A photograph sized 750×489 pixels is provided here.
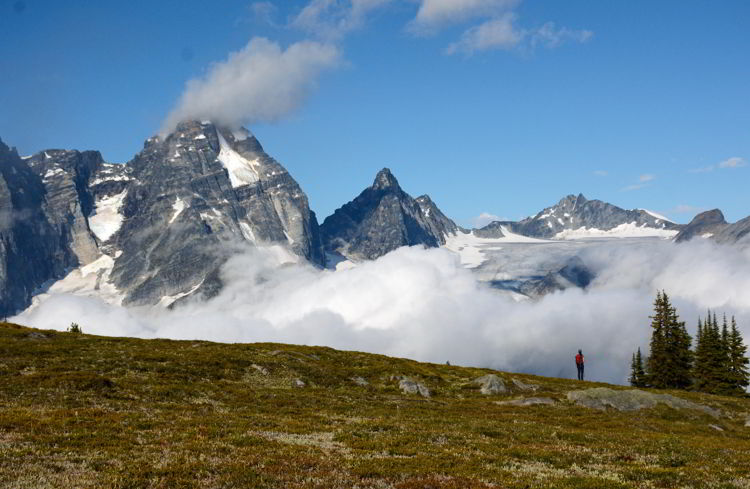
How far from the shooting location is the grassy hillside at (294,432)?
19109 mm

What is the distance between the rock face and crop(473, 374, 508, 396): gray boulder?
8.27 m

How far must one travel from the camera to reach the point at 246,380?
5425cm

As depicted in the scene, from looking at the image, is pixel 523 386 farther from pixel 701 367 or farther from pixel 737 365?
pixel 737 365

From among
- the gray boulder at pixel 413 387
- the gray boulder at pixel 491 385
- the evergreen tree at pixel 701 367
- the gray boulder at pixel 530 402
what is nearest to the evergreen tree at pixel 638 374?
the evergreen tree at pixel 701 367

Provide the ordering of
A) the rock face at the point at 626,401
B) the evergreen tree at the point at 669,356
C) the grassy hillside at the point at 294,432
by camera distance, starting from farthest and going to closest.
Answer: the evergreen tree at the point at 669,356
the rock face at the point at 626,401
the grassy hillside at the point at 294,432

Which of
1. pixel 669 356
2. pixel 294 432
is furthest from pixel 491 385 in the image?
pixel 669 356

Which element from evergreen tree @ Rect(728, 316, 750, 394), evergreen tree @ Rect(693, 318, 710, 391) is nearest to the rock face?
evergreen tree @ Rect(693, 318, 710, 391)

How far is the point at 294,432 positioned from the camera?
2870 centimetres

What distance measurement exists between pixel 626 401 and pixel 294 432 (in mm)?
40223

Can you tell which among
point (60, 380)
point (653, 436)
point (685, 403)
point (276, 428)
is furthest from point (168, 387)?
point (685, 403)

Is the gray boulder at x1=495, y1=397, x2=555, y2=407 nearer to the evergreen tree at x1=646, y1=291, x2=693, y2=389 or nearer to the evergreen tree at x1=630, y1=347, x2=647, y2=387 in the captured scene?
the evergreen tree at x1=646, y1=291, x2=693, y2=389

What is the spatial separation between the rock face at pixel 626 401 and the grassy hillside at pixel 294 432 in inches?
65.0

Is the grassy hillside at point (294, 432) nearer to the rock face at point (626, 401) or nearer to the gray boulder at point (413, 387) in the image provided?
the gray boulder at point (413, 387)

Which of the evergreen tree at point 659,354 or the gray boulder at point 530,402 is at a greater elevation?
the evergreen tree at point 659,354
